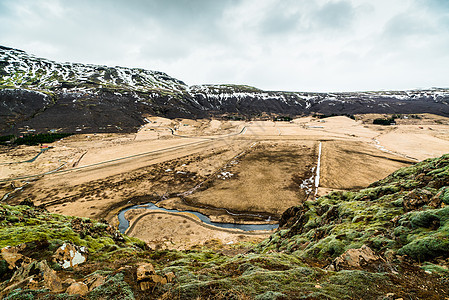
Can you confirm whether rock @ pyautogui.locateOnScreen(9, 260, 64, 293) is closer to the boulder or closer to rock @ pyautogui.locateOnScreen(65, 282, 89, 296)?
rock @ pyautogui.locateOnScreen(65, 282, 89, 296)

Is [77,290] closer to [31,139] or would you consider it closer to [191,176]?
[191,176]

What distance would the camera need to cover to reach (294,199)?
3008 cm

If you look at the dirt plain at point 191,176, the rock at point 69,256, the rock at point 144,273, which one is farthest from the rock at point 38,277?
the dirt plain at point 191,176

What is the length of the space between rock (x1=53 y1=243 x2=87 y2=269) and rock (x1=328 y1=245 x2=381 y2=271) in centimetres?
1088

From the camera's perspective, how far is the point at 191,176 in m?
40.5

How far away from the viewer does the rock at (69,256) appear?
24.4 ft

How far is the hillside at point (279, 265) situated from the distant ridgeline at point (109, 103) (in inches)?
3464

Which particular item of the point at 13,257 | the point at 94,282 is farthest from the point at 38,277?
the point at 13,257

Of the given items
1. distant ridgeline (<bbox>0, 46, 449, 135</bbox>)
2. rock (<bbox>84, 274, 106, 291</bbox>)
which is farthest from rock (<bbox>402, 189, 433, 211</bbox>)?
distant ridgeline (<bbox>0, 46, 449, 135</bbox>)

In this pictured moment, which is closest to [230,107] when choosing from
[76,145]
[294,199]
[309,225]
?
[76,145]

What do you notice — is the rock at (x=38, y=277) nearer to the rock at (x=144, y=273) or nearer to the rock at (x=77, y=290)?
the rock at (x=77, y=290)

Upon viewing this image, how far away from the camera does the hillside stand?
4.95 meters

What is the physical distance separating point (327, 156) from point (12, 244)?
57080mm

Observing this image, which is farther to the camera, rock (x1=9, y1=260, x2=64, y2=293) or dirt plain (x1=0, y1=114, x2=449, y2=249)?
dirt plain (x1=0, y1=114, x2=449, y2=249)
